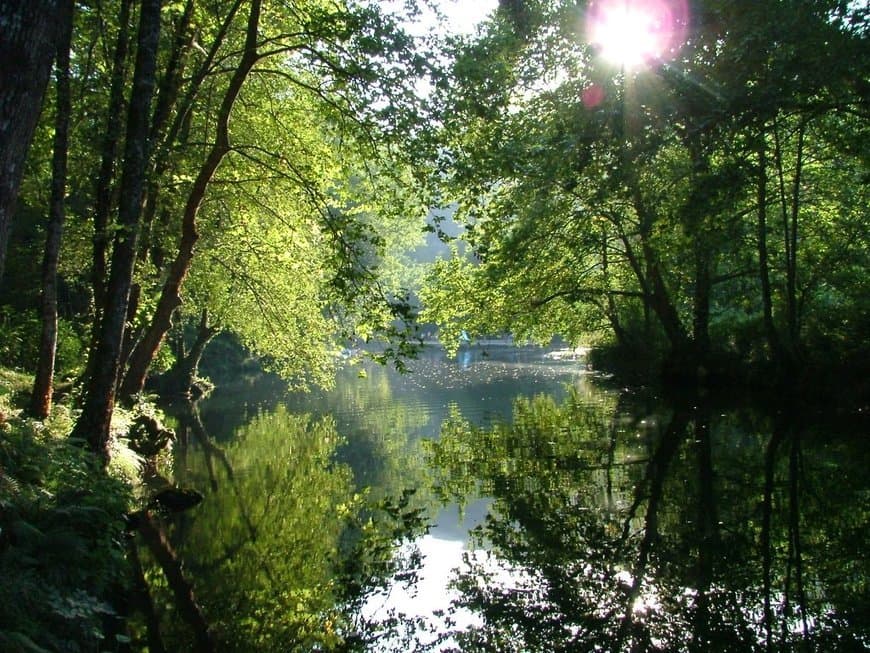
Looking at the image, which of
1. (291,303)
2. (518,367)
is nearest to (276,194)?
(291,303)

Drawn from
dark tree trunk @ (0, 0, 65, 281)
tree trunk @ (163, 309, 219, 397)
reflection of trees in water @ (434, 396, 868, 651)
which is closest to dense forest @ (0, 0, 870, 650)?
dark tree trunk @ (0, 0, 65, 281)

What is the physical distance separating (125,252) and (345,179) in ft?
17.9

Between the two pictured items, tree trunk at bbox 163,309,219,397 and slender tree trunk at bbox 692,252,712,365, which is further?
tree trunk at bbox 163,309,219,397

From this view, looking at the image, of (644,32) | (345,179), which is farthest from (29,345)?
(644,32)

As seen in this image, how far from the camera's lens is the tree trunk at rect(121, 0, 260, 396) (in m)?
11.1

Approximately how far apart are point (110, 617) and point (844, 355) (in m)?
A: 16.4

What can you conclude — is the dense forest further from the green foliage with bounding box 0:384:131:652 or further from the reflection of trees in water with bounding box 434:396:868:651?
the reflection of trees in water with bounding box 434:396:868:651

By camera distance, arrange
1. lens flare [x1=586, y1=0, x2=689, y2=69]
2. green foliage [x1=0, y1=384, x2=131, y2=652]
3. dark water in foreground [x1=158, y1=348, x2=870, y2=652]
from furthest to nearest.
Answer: lens flare [x1=586, y1=0, x2=689, y2=69]
dark water in foreground [x1=158, y1=348, x2=870, y2=652]
green foliage [x1=0, y1=384, x2=131, y2=652]

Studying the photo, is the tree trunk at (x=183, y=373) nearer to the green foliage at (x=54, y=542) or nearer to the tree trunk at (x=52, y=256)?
the tree trunk at (x=52, y=256)

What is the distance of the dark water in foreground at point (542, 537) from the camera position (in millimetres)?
6094

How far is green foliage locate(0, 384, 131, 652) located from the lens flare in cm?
1103

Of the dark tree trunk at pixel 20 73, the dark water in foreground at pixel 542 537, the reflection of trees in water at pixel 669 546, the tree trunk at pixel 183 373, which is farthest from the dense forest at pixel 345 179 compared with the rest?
the tree trunk at pixel 183 373

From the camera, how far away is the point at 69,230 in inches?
547

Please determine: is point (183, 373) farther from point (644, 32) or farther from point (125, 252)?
point (644, 32)
